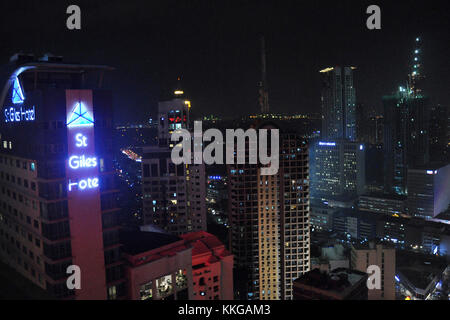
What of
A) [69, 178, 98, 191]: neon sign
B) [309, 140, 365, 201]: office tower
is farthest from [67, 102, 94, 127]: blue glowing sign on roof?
[309, 140, 365, 201]: office tower

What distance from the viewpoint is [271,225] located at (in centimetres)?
1563

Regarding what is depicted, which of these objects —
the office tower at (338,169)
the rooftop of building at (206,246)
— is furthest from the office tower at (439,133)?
the rooftop of building at (206,246)

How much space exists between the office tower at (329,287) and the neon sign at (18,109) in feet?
25.6

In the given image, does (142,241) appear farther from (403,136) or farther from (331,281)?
(403,136)

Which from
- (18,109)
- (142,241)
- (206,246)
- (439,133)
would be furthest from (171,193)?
(439,133)

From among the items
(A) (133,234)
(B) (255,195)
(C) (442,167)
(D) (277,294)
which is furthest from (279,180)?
(C) (442,167)

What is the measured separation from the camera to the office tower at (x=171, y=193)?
17.7 meters

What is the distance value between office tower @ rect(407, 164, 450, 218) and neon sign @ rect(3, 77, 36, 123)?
2881 centimetres

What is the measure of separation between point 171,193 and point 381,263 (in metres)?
10.1

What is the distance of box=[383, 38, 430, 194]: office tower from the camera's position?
34.9 metres

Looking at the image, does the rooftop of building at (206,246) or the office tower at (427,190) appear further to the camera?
the office tower at (427,190)

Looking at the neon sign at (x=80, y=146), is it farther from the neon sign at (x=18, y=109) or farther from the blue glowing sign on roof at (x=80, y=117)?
the neon sign at (x=18, y=109)

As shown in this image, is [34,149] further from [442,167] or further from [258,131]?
[442,167]

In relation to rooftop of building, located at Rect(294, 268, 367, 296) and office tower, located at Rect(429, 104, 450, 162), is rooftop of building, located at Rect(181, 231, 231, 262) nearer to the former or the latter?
rooftop of building, located at Rect(294, 268, 367, 296)
